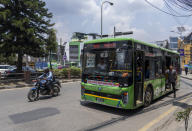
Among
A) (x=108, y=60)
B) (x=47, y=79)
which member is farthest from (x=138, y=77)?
(x=47, y=79)

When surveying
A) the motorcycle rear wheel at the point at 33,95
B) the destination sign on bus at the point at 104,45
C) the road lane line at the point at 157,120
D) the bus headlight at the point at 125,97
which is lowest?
the road lane line at the point at 157,120

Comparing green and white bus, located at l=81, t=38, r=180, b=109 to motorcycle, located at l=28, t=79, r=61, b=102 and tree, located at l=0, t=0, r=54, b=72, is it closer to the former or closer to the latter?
motorcycle, located at l=28, t=79, r=61, b=102

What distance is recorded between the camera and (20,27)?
1342cm

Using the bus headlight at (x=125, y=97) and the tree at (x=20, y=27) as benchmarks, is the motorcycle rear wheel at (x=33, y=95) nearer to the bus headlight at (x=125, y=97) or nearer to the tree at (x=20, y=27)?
the bus headlight at (x=125, y=97)

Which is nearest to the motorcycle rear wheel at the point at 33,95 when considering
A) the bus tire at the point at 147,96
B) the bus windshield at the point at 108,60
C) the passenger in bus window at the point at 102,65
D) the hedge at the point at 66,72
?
the bus windshield at the point at 108,60

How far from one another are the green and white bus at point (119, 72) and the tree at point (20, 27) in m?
9.23

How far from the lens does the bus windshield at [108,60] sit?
18.7 feet

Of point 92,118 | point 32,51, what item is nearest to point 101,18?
point 32,51

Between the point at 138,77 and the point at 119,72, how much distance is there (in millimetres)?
878

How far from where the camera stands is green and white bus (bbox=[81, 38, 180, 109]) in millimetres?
5680

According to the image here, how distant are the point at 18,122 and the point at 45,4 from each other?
45.5 feet

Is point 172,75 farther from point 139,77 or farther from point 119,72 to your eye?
point 119,72

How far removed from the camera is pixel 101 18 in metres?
24.9

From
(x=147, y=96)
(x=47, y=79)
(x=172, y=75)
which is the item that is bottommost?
(x=147, y=96)
